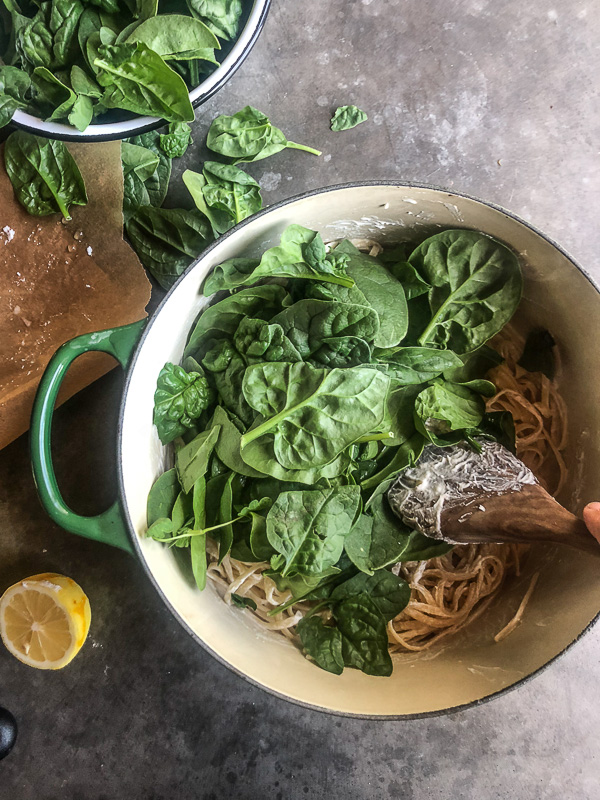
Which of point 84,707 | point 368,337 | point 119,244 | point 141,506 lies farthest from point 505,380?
point 84,707

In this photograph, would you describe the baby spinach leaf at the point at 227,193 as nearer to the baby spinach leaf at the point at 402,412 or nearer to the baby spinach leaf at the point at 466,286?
the baby spinach leaf at the point at 466,286

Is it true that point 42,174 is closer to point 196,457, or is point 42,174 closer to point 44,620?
point 196,457

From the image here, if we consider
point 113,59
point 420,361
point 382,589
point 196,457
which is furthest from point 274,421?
point 113,59

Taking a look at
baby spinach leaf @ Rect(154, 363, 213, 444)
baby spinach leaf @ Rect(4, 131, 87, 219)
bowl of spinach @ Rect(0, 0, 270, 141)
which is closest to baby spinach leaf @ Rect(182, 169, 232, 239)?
bowl of spinach @ Rect(0, 0, 270, 141)

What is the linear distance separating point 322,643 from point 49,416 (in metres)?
0.59

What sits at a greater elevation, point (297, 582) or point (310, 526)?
point (310, 526)

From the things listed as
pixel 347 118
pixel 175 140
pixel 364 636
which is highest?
pixel 347 118

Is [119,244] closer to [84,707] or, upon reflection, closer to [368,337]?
[368,337]

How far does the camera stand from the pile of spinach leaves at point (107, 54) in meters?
0.92

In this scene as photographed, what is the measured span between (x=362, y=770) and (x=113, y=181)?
131cm

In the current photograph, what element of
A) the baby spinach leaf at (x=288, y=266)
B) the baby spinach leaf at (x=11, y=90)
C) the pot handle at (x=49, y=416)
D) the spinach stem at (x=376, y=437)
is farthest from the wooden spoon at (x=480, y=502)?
the baby spinach leaf at (x=11, y=90)

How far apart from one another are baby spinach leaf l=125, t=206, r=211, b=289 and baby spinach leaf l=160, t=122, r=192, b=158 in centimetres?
11

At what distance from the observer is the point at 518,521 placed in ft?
2.62

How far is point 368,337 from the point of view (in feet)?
2.94
